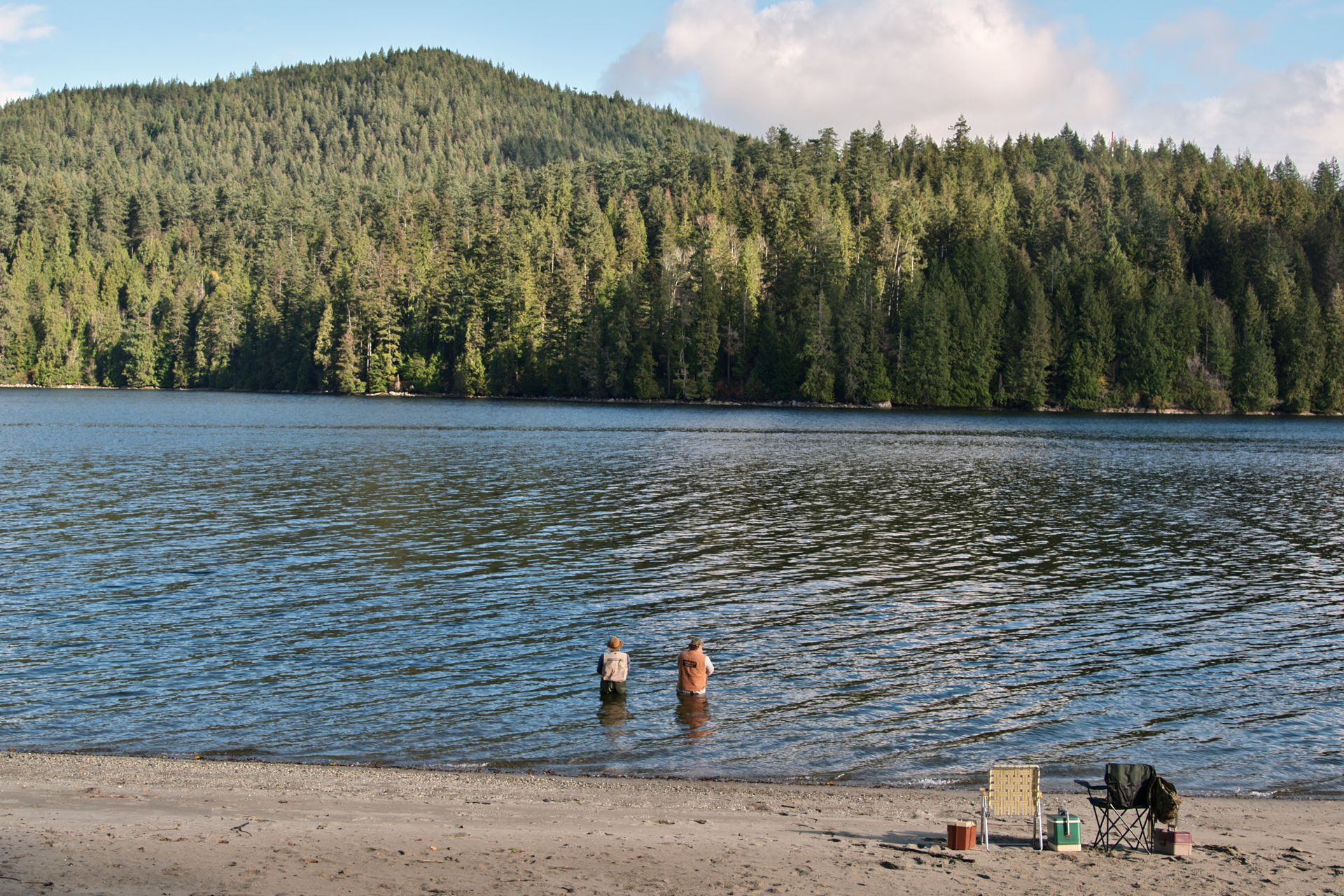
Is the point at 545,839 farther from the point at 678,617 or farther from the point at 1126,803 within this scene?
the point at 678,617

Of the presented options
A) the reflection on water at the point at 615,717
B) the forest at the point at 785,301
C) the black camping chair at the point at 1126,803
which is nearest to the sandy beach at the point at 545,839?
the black camping chair at the point at 1126,803

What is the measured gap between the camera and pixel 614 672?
2078 cm

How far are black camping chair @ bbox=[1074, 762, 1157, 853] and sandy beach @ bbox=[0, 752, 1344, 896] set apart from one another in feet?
1.29

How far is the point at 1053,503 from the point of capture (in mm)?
53750

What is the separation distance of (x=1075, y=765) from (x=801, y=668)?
22.4ft

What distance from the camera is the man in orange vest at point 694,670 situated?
20.8 meters

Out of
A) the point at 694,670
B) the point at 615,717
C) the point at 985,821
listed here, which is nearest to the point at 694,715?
the point at 694,670

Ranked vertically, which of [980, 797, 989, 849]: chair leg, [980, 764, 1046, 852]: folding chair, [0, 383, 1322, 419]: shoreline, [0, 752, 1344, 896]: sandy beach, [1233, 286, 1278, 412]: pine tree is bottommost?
[0, 752, 1344, 896]: sandy beach

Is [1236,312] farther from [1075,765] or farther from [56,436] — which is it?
[1075,765]

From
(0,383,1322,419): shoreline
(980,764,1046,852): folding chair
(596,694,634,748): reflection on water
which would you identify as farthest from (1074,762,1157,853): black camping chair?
(0,383,1322,419): shoreline

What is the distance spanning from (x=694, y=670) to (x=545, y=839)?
7.42 m

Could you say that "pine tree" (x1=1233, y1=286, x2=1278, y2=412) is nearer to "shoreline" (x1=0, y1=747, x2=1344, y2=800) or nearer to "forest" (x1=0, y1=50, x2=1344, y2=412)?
"forest" (x1=0, y1=50, x2=1344, y2=412)

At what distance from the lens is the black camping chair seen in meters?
13.9

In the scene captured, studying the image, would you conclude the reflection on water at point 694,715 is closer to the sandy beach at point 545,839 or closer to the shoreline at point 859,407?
the sandy beach at point 545,839
